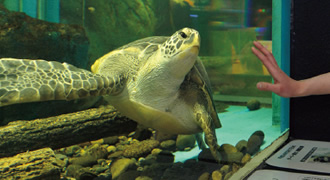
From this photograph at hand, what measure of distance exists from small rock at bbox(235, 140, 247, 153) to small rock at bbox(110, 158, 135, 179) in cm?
68

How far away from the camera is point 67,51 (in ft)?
7.09

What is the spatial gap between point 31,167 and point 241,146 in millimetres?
1224

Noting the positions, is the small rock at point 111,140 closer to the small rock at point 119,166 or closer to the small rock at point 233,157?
the small rock at point 119,166

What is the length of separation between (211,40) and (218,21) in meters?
0.15

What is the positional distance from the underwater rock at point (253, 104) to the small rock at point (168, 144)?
752 millimetres

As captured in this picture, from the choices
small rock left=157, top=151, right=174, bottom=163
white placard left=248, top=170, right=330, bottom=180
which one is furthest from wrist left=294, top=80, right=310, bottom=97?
small rock left=157, top=151, right=174, bottom=163

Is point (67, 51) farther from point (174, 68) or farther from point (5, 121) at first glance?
point (174, 68)

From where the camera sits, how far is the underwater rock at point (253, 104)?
2.27 m

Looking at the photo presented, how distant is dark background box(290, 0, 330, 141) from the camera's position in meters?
1.69

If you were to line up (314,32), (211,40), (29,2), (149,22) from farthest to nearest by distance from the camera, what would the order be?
(149,22) < (211,40) < (29,2) < (314,32)

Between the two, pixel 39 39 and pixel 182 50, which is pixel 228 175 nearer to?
pixel 182 50

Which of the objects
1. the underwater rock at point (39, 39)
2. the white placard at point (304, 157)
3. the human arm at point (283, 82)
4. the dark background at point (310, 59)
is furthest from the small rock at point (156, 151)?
the underwater rock at point (39, 39)

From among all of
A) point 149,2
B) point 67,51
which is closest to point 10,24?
point 67,51

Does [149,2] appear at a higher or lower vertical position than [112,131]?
higher
